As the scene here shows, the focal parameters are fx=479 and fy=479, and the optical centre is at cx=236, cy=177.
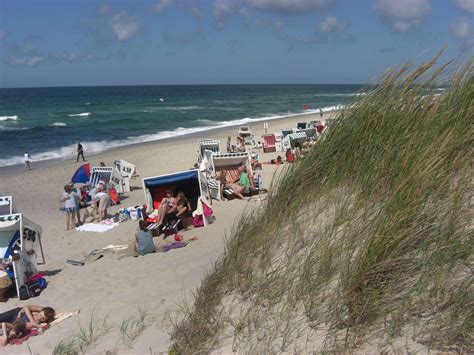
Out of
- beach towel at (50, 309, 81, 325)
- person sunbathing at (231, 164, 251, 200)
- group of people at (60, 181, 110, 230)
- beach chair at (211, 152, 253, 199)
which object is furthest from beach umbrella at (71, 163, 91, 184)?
beach towel at (50, 309, 81, 325)

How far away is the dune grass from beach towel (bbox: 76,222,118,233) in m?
5.69

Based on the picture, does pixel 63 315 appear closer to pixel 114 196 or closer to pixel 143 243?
pixel 143 243

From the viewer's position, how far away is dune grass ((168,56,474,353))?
3.49m

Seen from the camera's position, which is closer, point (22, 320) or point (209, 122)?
point (22, 320)

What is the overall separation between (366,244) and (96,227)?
791cm

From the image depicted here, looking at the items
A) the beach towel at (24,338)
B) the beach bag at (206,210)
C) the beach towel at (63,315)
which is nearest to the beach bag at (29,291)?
Result: the beach towel at (63,315)

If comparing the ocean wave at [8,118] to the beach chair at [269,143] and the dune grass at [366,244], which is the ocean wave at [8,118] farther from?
the dune grass at [366,244]

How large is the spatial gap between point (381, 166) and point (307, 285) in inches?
56.8

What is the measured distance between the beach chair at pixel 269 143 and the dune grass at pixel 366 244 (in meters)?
13.8

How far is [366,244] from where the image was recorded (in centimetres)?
373

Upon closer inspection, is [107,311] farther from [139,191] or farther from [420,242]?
[139,191]

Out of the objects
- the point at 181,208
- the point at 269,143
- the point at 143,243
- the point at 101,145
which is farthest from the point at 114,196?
the point at 101,145

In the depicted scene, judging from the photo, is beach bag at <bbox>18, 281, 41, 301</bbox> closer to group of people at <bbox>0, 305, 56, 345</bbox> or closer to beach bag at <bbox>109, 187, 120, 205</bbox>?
group of people at <bbox>0, 305, 56, 345</bbox>

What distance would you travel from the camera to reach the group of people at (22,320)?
5629 mm
